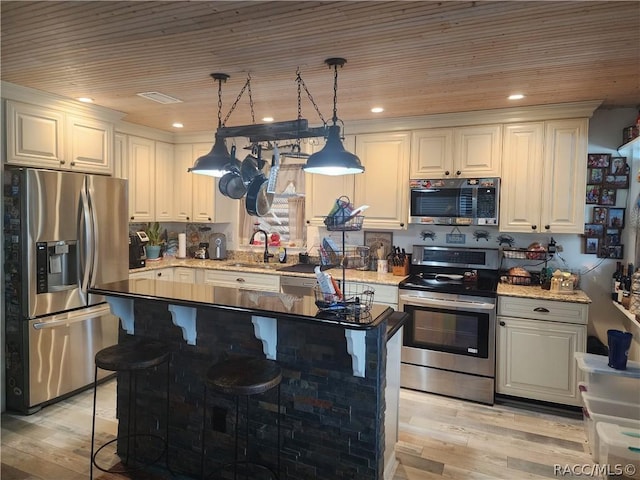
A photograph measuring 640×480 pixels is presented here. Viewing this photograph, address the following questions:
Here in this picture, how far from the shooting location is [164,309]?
2443mm

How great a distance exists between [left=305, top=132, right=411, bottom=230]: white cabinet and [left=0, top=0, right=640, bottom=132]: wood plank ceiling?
0.56m

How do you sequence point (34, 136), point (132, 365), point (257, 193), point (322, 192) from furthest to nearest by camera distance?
point (322, 192)
point (34, 136)
point (257, 193)
point (132, 365)

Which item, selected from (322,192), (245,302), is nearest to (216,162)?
(245,302)

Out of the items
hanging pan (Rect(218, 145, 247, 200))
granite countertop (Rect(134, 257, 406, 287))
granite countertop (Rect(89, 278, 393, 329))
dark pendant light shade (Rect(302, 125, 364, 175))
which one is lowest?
granite countertop (Rect(134, 257, 406, 287))

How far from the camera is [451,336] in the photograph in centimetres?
344

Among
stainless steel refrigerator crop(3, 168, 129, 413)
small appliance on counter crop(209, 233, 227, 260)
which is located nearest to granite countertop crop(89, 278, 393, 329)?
stainless steel refrigerator crop(3, 168, 129, 413)

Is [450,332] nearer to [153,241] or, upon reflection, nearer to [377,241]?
[377,241]

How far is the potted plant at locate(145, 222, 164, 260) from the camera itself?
4789 mm

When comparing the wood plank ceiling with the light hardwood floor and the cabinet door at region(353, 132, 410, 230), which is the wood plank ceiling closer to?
the cabinet door at region(353, 132, 410, 230)

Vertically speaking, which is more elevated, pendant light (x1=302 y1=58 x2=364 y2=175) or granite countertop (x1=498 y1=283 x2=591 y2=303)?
pendant light (x1=302 y1=58 x2=364 y2=175)

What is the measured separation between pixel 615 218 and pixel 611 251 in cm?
29

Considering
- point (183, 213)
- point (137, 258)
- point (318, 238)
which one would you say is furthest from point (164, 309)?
point (183, 213)

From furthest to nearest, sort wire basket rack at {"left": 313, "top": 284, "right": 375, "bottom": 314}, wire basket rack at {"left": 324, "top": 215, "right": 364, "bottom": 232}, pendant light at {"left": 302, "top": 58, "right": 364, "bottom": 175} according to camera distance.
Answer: pendant light at {"left": 302, "top": 58, "right": 364, "bottom": 175} → wire basket rack at {"left": 324, "top": 215, "right": 364, "bottom": 232} → wire basket rack at {"left": 313, "top": 284, "right": 375, "bottom": 314}

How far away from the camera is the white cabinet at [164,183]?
15.7 ft
